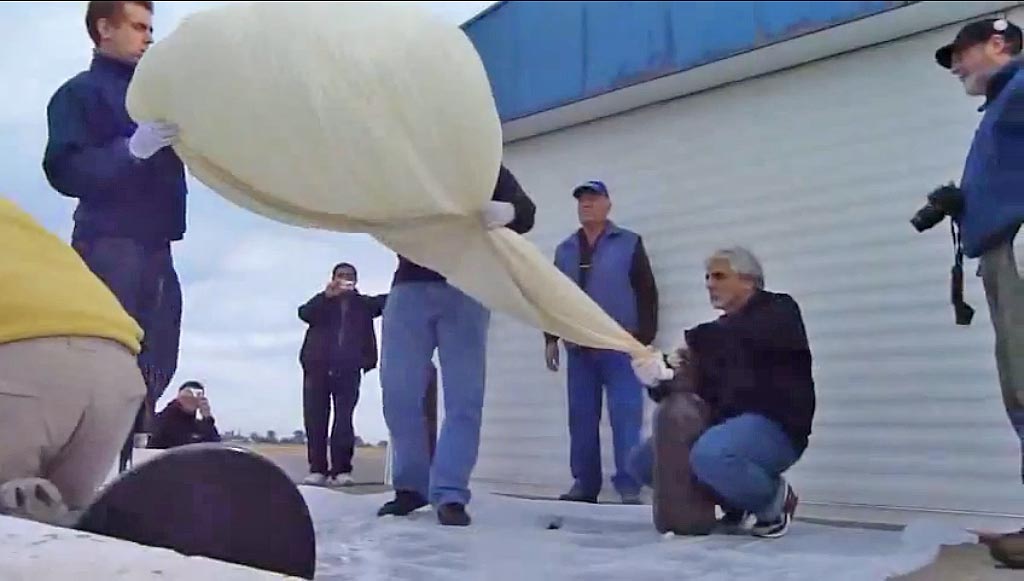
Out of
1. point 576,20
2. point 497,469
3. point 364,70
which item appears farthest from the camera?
point 497,469

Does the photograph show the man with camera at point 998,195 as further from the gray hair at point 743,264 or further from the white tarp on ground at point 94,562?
the white tarp on ground at point 94,562

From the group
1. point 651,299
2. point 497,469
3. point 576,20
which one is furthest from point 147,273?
point 497,469

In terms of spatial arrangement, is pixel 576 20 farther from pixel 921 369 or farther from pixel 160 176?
pixel 160 176

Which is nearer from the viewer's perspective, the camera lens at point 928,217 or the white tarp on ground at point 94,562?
the white tarp on ground at point 94,562

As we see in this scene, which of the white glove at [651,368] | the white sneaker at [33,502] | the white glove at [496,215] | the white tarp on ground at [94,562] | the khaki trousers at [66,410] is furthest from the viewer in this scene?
the white glove at [651,368]

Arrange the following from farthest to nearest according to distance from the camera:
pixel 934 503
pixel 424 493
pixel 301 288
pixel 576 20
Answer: pixel 576 20
pixel 934 503
pixel 424 493
pixel 301 288

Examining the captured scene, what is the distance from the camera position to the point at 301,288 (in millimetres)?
2908

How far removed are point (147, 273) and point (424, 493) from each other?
3.24 feet

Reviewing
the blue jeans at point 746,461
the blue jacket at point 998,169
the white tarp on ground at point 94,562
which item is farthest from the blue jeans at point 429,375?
the white tarp on ground at point 94,562

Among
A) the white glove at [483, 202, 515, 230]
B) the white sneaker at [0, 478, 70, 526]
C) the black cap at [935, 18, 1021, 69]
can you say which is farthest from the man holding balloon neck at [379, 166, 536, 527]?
the white sneaker at [0, 478, 70, 526]

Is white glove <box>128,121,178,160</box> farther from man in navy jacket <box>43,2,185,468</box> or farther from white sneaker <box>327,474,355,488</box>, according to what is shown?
white sneaker <box>327,474,355,488</box>

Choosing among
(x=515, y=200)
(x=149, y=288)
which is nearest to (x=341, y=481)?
(x=149, y=288)

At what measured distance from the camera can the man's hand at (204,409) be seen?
99.2 inches

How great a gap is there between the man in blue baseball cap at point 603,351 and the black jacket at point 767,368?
78cm
